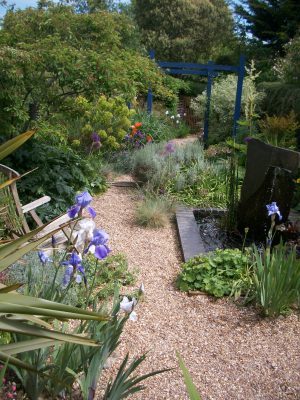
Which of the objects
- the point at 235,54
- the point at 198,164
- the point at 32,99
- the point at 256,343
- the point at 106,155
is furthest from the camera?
the point at 235,54

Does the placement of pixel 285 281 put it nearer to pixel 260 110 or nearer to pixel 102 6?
pixel 260 110

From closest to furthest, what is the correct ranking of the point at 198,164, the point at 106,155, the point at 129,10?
1. the point at 198,164
2. the point at 106,155
3. the point at 129,10

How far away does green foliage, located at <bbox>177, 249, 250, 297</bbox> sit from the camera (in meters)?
3.62

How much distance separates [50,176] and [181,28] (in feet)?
69.2

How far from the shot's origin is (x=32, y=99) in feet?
20.3

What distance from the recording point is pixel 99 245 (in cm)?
194

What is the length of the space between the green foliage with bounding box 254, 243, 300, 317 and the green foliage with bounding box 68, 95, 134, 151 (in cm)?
503

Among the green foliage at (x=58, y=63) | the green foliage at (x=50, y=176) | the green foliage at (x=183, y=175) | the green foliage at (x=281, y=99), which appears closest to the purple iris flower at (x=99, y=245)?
the green foliage at (x=50, y=176)

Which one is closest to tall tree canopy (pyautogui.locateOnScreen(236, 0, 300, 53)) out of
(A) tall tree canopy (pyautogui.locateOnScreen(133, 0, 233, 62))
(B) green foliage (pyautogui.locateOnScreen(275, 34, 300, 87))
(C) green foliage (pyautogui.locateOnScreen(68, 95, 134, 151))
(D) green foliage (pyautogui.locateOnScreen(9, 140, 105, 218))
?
(A) tall tree canopy (pyautogui.locateOnScreen(133, 0, 233, 62))

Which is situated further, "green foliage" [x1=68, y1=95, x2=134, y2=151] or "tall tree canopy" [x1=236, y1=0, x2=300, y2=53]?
"tall tree canopy" [x1=236, y1=0, x2=300, y2=53]

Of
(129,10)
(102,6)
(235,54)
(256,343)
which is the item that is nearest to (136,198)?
(256,343)

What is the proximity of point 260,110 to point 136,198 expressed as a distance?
14.8 feet

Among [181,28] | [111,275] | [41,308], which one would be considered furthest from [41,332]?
[181,28]

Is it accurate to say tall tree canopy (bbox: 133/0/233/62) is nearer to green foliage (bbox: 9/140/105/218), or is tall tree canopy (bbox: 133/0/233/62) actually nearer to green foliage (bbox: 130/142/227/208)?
green foliage (bbox: 130/142/227/208)
